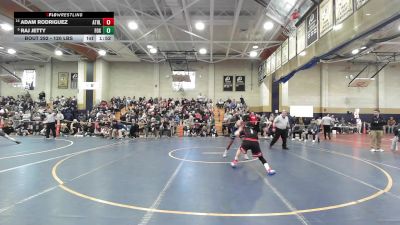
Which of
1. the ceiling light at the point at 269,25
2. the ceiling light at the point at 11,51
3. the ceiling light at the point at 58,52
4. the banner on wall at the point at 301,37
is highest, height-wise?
the ceiling light at the point at 11,51

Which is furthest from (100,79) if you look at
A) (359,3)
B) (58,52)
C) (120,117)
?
(359,3)

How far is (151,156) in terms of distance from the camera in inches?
433

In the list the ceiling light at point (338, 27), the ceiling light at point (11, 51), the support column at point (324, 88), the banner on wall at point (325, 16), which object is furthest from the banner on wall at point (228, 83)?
the ceiling light at point (338, 27)

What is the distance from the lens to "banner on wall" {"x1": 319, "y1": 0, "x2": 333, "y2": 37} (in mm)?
10836

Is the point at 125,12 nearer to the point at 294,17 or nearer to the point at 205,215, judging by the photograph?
the point at 294,17

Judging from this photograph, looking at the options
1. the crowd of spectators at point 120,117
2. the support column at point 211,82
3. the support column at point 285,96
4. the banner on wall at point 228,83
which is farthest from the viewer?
the banner on wall at point 228,83

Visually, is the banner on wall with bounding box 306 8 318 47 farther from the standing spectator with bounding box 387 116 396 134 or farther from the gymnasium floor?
the standing spectator with bounding box 387 116 396 134

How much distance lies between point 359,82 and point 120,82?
23184 mm

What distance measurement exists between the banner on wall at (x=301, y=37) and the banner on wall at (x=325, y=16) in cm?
190

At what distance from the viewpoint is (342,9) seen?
393 inches

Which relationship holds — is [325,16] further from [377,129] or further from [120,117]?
[120,117]

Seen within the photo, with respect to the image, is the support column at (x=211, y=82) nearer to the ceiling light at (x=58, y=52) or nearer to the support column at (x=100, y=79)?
the support column at (x=100, y=79)
